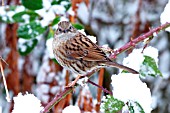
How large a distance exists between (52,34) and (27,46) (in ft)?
0.66

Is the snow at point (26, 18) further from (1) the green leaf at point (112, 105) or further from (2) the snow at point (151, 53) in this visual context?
(1) the green leaf at point (112, 105)

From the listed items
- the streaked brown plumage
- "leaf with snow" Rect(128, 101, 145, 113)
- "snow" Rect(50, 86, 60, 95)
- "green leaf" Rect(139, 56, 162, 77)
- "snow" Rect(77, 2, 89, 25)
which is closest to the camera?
"leaf with snow" Rect(128, 101, 145, 113)

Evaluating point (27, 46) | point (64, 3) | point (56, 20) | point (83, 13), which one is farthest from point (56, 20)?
point (83, 13)

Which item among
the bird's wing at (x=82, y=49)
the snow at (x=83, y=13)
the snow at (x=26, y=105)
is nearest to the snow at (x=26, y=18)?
the bird's wing at (x=82, y=49)

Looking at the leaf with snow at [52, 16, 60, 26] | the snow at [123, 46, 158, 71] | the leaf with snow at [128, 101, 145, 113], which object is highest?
the leaf with snow at [52, 16, 60, 26]

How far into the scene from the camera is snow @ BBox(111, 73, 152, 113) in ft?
3.48

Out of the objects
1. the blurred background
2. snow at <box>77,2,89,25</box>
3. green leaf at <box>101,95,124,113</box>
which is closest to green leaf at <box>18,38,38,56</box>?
the blurred background

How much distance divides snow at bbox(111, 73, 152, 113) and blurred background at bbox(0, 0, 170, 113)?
2.44 ft

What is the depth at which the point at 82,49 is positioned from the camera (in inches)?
73.3

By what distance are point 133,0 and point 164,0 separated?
27cm

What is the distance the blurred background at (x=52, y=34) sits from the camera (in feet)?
6.34

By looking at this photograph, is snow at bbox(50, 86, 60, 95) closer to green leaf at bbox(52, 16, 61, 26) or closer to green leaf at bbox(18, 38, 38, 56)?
green leaf at bbox(18, 38, 38, 56)

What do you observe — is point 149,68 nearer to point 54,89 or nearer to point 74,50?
point 74,50

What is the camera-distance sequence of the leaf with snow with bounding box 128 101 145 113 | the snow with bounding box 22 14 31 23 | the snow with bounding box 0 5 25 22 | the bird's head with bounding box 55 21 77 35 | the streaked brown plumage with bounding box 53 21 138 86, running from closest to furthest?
the leaf with snow with bounding box 128 101 145 113 < the streaked brown plumage with bounding box 53 21 138 86 < the bird's head with bounding box 55 21 77 35 < the snow with bounding box 22 14 31 23 < the snow with bounding box 0 5 25 22
